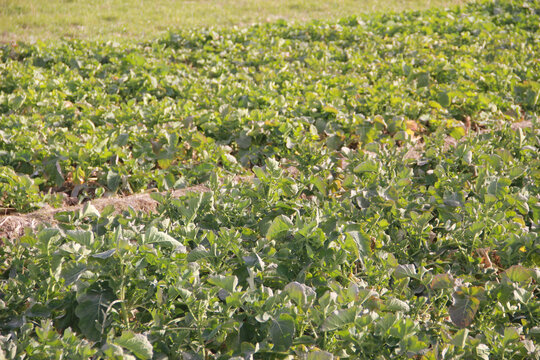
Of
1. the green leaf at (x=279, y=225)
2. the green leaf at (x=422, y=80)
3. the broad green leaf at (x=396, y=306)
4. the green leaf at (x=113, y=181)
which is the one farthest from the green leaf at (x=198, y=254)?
the green leaf at (x=422, y=80)

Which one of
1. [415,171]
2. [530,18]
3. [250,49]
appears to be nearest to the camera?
[415,171]

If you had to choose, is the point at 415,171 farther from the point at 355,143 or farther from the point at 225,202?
the point at 225,202

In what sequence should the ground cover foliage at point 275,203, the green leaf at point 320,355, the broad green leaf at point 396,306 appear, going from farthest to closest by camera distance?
1. the broad green leaf at point 396,306
2. the ground cover foliage at point 275,203
3. the green leaf at point 320,355

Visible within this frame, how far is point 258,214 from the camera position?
3061 mm

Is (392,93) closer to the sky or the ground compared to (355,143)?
closer to the sky

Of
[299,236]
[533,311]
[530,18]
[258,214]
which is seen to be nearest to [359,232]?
[299,236]

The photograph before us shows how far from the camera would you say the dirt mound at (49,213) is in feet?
10.5

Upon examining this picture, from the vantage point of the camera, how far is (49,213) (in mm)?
3359

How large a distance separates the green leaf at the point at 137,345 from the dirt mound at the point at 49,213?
1.21 meters

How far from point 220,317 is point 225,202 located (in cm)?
96

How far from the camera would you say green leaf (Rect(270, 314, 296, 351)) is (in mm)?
2074

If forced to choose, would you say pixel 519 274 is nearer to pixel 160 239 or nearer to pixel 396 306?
pixel 396 306

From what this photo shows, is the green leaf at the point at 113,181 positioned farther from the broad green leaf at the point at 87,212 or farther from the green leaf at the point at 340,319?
the green leaf at the point at 340,319

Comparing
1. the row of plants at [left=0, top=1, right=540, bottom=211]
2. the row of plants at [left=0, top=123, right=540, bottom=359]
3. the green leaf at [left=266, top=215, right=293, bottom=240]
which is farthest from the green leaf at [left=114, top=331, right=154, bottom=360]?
the row of plants at [left=0, top=1, right=540, bottom=211]
